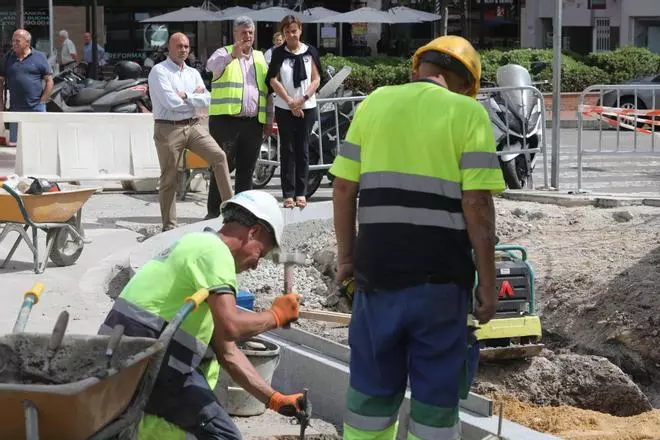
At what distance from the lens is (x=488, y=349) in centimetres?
775

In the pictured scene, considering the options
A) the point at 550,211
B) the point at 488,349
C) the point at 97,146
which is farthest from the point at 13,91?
the point at 488,349

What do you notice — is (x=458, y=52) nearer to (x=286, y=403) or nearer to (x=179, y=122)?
(x=286, y=403)

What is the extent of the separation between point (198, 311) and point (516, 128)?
1035cm

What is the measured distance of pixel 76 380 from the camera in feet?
14.7

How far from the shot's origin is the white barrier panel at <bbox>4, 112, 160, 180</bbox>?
14.6 meters

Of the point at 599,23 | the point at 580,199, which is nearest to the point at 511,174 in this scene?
the point at 580,199

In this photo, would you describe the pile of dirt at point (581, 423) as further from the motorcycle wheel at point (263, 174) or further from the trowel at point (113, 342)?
the motorcycle wheel at point (263, 174)

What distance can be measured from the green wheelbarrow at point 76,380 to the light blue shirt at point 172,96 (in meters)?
7.50

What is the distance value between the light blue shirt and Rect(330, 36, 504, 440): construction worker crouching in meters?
7.36

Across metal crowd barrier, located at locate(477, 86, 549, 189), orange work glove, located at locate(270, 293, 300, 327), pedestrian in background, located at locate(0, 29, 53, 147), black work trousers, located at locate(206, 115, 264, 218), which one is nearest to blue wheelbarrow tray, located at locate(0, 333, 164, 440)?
orange work glove, located at locate(270, 293, 300, 327)

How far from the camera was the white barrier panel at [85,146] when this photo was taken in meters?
14.6

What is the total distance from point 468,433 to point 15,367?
2.39 m

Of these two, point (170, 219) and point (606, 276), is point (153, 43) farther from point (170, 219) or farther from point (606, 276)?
point (606, 276)

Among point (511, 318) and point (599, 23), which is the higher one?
point (599, 23)
